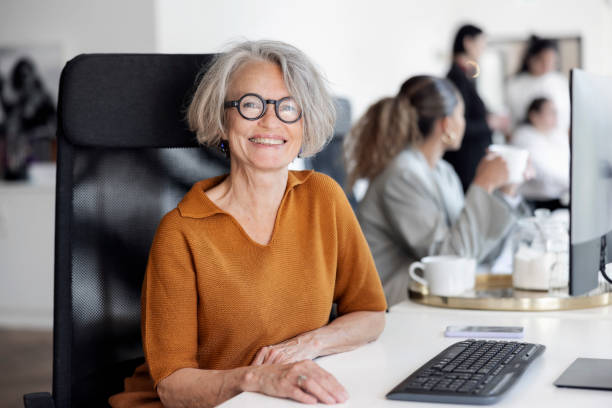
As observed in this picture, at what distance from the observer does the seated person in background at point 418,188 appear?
2.16 meters

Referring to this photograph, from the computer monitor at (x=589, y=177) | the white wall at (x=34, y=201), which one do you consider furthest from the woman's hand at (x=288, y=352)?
the white wall at (x=34, y=201)

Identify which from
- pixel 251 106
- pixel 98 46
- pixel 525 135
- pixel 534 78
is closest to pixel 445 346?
pixel 251 106

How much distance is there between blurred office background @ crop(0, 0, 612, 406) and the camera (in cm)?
425

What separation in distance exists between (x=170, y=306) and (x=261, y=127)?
14.3 inches

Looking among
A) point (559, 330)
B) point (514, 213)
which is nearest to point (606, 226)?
point (559, 330)

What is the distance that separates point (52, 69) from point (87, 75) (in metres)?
3.59

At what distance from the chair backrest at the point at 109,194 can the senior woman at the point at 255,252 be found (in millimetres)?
86

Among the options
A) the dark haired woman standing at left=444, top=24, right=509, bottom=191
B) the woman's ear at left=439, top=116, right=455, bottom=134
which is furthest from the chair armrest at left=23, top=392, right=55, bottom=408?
the dark haired woman standing at left=444, top=24, right=509, bottom=191

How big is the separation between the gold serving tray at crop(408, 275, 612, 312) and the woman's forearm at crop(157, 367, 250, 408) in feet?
2.04

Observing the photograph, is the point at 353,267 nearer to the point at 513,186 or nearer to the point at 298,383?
the point at 298,383

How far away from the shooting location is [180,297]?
1298 mm

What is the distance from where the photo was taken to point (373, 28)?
Answer: 667 centimetres

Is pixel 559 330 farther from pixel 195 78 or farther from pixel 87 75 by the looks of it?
pixel 87 75

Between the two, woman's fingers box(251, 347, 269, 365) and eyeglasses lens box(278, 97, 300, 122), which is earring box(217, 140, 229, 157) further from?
woman's fingers box(251, 347, 269, 365)
